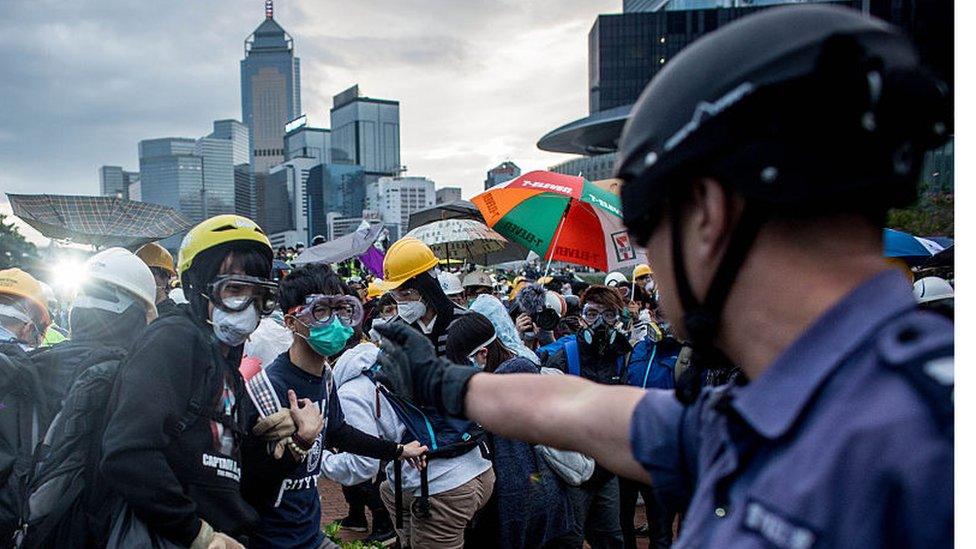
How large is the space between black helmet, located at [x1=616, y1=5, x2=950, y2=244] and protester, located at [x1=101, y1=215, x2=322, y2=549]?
2.20 metres

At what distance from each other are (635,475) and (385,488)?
346 centimetres

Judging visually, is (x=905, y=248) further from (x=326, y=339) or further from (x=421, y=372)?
(x=421, y=372)

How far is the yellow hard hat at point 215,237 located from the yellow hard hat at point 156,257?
142 inches

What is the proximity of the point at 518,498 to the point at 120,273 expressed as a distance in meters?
2.65

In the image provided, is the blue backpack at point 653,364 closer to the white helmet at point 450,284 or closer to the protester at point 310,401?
the protester at point 310,401

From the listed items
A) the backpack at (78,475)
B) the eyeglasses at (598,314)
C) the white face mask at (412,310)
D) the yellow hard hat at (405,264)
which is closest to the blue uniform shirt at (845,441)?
the backpack at (78,475)

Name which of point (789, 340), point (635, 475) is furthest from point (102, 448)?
point (789, 340)

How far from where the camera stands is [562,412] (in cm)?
185

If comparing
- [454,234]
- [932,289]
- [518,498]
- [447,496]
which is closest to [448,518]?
[447,496]

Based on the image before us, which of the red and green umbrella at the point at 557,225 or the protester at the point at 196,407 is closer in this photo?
the protester at the point at 196,407

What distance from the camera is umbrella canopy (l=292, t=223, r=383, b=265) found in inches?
571

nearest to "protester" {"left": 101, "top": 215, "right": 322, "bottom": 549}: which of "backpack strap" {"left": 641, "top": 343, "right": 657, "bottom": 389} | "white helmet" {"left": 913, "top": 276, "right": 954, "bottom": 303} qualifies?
"backpack strap" {"left": 641, "top": 343, "right": 657, "bottom": 389}

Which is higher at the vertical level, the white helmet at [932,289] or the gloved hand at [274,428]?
the white helmet at [932,289]

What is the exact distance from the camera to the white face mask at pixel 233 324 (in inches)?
125
